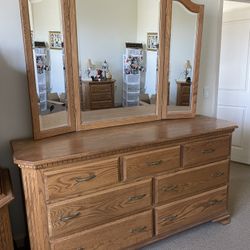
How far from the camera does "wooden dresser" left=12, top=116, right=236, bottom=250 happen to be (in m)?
1.59

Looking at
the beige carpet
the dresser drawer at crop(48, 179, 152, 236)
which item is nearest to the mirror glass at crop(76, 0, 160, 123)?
the dresser drawer at crop(48, 179, 152, 236)

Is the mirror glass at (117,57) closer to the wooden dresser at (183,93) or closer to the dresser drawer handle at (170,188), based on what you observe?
the wooden dresser at (183,93)

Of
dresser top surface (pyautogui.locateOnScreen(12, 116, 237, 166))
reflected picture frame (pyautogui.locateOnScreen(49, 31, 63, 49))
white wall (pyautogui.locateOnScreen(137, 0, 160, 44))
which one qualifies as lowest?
dresser top surface (pyautogui.locateOnScreen(12, 116, 237, 166))

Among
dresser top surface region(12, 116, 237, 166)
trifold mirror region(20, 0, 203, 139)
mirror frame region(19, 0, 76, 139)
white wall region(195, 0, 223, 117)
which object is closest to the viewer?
dresser top surface region(12, 116, 237, 166)

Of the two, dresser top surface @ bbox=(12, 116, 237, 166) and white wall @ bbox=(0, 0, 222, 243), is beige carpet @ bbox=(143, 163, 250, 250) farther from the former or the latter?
white wall @ bbox=(0, 0, 222, 243)

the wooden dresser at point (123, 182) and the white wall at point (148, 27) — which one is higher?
the white wall at point (148, 27)

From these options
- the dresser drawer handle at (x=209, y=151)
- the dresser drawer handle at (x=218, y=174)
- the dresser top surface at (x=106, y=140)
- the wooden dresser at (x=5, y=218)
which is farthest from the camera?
the dresser drawer handle at (x=218, y=174)

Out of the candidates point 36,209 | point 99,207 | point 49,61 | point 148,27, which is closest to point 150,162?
point 99,207

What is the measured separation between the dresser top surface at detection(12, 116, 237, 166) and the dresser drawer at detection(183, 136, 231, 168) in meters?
0.09

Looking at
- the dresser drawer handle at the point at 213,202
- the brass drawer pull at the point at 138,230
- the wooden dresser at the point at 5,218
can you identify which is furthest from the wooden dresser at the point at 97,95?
the dresser drawer handle at the point at 213,202

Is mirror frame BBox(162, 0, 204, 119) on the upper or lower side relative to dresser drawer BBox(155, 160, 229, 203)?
upper

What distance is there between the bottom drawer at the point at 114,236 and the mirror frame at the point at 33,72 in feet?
2.37

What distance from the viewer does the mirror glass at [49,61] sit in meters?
1.78

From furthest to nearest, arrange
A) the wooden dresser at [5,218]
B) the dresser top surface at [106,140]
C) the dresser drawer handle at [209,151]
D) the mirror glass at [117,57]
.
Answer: the dresser drawer handle at [209,151] < the mirror glass at [117,57] < the dresser top surface at [106,140] < the wooden dresser at [5,218]
